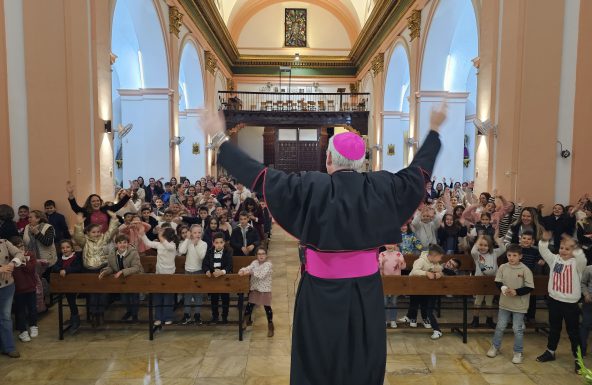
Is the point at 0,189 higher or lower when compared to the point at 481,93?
lower

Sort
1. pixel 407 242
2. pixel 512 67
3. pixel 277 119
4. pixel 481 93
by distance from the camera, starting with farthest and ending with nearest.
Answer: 1. pixel 277 119
2. pixel 481 93
3. pixel 512 67
4. pixel 407 242

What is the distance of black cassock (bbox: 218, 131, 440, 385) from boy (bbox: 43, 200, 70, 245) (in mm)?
6355

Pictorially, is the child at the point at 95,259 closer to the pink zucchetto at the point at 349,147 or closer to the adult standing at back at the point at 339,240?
the adult standing at back at the point at 339,240

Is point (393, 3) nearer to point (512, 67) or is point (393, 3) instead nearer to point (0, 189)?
point (512, 67)

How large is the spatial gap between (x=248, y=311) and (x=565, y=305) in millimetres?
3972

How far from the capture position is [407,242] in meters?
7.66

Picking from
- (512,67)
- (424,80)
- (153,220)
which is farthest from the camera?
(424,80)

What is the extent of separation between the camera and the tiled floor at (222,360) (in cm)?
486

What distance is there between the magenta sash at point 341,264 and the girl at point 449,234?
5.59 meters

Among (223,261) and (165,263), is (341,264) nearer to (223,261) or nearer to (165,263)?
(223,261)

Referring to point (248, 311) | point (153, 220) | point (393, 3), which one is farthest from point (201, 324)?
point (393, 3)

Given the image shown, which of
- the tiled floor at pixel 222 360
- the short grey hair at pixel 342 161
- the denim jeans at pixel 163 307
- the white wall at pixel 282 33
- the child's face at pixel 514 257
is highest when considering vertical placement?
the white wall at pixel 282 33

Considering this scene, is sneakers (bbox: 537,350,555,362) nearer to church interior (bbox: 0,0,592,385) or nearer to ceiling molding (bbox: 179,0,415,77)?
church interior (bbox: 0,0,592,385)

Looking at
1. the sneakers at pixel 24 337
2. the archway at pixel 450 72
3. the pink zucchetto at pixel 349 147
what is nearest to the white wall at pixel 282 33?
the archway at pixel 450 72
